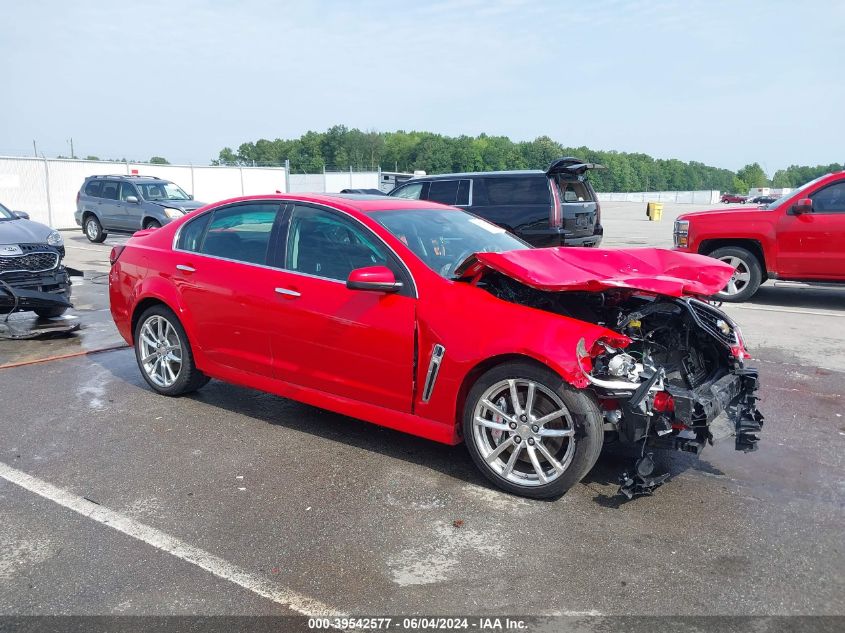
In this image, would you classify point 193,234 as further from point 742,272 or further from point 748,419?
point 742,272

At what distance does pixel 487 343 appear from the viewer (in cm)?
395

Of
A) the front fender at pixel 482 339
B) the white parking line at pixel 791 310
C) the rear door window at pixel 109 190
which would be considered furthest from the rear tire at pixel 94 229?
the front fender at pixel 482 339

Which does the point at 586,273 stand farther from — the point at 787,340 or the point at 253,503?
the point at 787,340

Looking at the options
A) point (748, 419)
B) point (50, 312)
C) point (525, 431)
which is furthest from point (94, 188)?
point (748, 419)

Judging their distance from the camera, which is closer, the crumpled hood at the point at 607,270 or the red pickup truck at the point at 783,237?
the crumpled hood at the point at 607,270

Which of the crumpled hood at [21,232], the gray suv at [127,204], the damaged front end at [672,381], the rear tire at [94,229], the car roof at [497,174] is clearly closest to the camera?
the damaged front end at [672,381]

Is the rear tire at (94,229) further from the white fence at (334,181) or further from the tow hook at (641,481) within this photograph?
the white fence at (334,181)

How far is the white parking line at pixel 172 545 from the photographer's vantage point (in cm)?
301

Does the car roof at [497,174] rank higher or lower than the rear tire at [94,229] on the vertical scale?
higher

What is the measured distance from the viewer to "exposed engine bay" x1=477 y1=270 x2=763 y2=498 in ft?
12.2

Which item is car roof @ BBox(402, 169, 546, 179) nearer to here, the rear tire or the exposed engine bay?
the exposed engine bay

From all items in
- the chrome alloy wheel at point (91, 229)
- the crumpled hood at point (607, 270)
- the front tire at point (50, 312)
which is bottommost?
the chrome alloy wheel at point (91, 229)

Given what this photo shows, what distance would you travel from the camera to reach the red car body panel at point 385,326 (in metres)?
3.88

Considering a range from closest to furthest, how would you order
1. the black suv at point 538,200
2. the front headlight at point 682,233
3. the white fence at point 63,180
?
the front headlight at point 682,233 → the black suv at point 538,200 → the white fence at point 63,180
